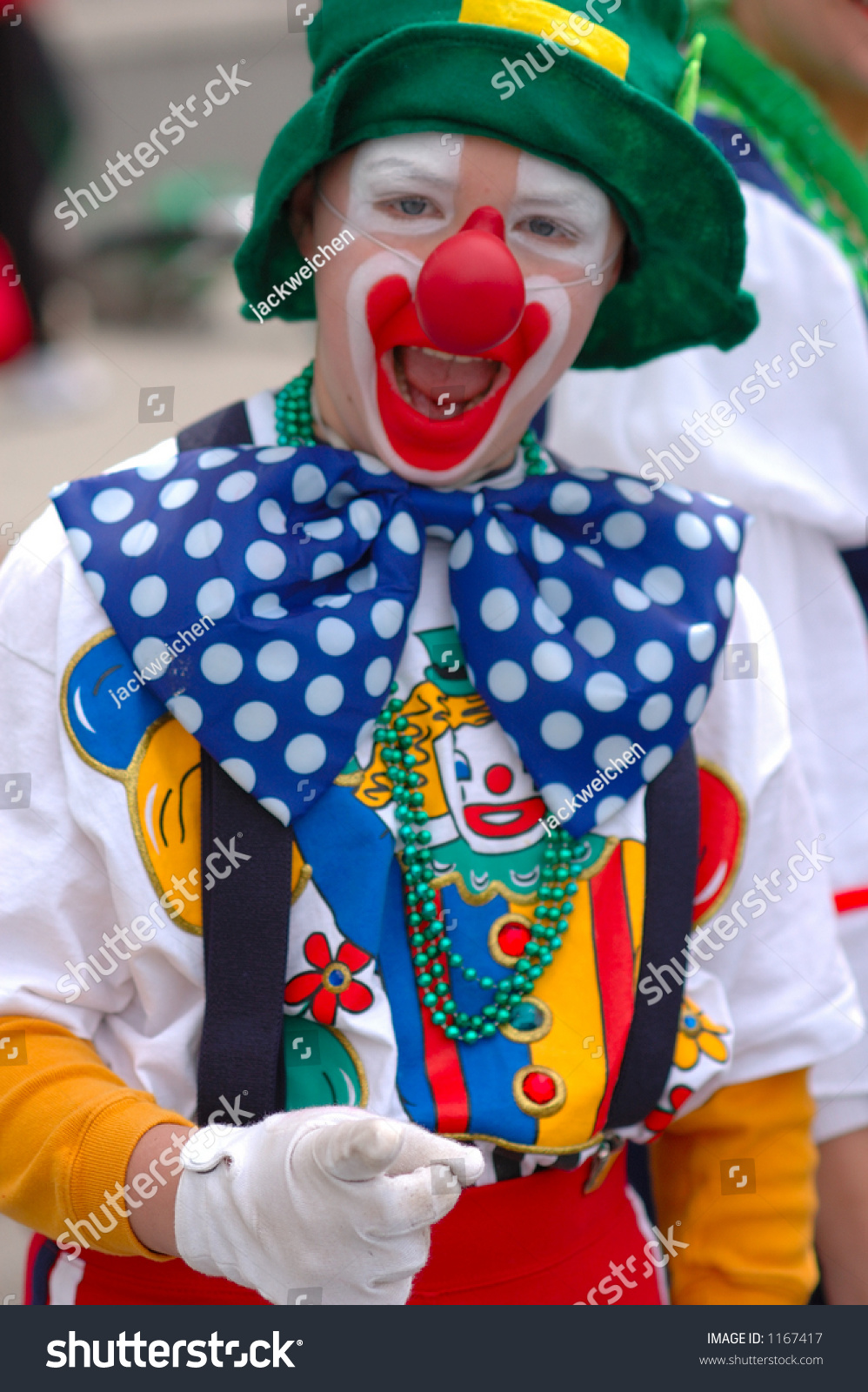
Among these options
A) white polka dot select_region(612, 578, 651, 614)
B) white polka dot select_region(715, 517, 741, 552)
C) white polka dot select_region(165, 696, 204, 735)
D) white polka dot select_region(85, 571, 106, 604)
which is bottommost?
white polka dot select_region(165, 696, 204, 735)

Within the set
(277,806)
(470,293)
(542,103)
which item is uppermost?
(542,103)

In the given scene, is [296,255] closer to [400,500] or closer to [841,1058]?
[400,500]

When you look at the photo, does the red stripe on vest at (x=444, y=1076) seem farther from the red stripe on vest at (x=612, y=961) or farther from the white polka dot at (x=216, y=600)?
the white polka dot at (x=216, y=600)

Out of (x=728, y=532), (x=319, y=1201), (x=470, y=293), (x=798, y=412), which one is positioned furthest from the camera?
(x=798, y=412)

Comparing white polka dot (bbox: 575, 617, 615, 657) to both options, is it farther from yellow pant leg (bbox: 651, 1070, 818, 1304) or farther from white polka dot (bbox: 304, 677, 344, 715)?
yellow pant leg (bbox: 651, 1070, 818, 1304)

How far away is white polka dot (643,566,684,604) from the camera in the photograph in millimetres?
1227

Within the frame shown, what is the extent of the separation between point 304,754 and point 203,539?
181mm

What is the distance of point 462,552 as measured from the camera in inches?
46.4

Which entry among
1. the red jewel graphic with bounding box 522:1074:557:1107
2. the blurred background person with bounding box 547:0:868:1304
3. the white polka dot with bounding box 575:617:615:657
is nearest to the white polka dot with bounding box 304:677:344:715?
the white polka dot with bounding box 575:617:615:657

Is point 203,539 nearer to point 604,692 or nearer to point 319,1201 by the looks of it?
point 604,692

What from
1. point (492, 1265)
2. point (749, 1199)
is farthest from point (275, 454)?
point (749, 1199)

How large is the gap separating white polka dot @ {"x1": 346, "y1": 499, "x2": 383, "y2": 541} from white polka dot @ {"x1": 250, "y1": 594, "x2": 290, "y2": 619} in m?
0.09

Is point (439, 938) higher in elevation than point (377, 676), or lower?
lower

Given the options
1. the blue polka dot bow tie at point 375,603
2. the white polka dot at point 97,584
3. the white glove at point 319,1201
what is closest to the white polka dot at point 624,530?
the blue polka dot bow tie at point 375,603
